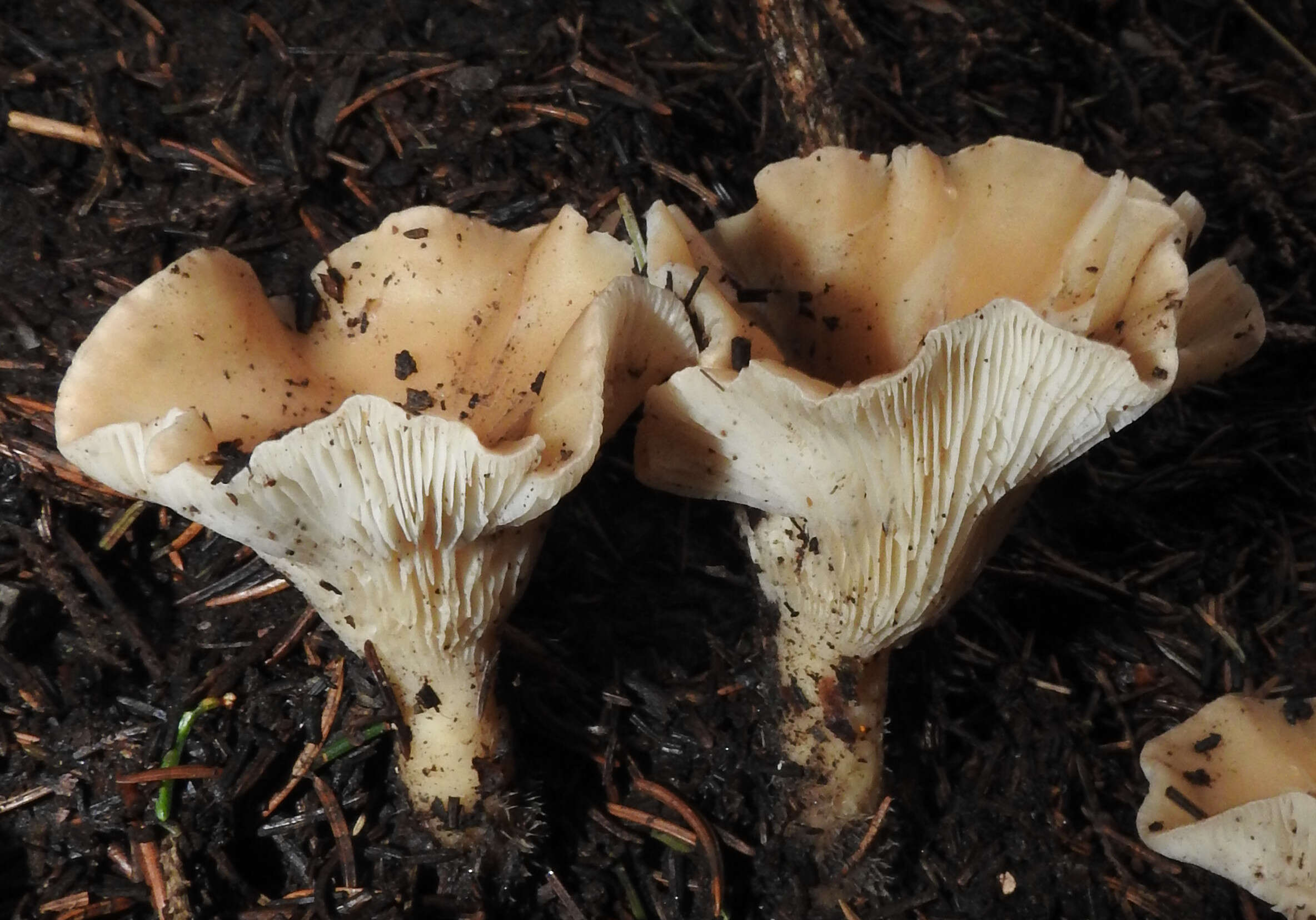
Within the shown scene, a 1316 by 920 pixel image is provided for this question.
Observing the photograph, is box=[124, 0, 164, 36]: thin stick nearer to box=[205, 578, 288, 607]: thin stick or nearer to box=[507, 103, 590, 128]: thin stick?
box=[507, 103, 590, 128]: thin stick

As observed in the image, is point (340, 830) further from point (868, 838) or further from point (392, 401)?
point (868, 838)

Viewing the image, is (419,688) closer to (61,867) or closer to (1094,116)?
(61,867)

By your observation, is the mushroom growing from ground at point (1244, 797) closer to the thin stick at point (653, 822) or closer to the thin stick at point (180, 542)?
the thin stick at point (653, 822)

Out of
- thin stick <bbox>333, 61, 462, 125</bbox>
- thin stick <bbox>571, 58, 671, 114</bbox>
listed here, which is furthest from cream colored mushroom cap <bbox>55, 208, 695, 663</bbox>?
thin stick <bbox>571, 58, 671, 114</bbox>

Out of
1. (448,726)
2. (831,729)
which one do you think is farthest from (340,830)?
(831,729)

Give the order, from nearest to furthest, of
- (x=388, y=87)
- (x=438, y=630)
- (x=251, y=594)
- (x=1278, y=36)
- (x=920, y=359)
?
1. (x=920, y=359)
2. (x=438, y=630)
3. (x=251, y=594)
4. (x=388, y=87)
5. (x=1278, y=36)
